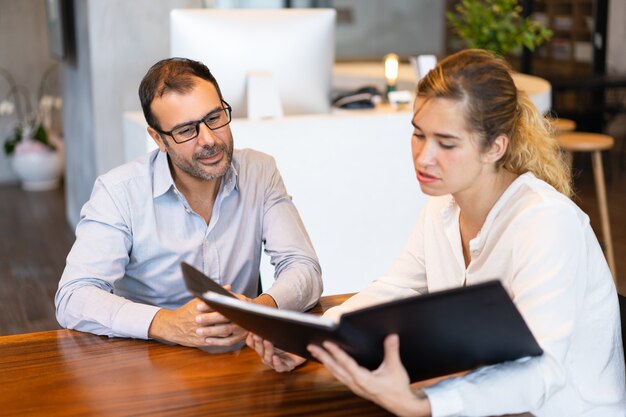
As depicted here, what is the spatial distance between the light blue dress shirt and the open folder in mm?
580

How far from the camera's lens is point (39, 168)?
283 inches

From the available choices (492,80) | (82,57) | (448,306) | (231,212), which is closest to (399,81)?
(82,57)

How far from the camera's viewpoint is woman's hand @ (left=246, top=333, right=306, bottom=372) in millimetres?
1546

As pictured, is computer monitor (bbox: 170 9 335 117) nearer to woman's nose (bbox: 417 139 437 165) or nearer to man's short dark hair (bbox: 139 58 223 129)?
man's short dark hair (bbox: 139 58 223 129)

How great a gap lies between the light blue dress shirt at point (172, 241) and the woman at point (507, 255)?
15.2 inches

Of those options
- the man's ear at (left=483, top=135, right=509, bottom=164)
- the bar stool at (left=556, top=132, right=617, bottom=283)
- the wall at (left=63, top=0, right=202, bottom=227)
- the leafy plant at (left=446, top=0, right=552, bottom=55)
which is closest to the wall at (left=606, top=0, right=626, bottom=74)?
the leafy plant at (left=446, top=0, right=552, bottom=55)

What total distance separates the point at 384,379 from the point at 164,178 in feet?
3.09

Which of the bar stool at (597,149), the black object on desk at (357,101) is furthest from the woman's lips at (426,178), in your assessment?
the bar stool at (597,149)

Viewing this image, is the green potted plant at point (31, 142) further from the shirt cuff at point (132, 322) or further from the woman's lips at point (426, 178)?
the woman's lips at point (426, 178)

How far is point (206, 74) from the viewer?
206 cm

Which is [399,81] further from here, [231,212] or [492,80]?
[492,80]

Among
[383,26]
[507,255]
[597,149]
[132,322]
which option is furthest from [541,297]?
[383,26]

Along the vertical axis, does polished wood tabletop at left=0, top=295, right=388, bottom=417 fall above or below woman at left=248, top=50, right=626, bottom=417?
below

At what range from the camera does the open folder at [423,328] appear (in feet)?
3.95
